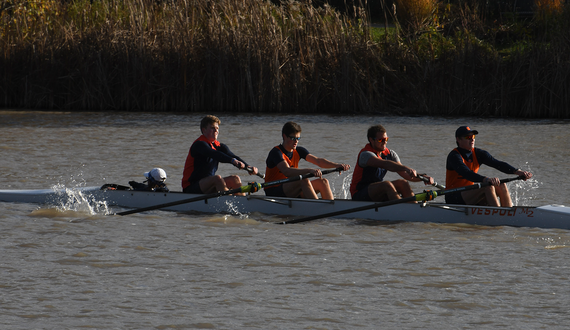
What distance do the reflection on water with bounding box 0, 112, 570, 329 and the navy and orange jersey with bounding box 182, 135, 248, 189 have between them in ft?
1.87

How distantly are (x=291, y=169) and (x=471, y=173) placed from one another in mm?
Answer: 2059

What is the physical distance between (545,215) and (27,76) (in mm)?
16487

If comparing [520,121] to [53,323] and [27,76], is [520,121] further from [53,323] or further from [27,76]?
[53,323]

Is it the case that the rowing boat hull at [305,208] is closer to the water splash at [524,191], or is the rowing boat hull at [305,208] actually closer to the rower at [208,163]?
the rower at [208,163]

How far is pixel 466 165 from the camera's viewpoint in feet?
27.7

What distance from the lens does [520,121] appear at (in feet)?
63.5

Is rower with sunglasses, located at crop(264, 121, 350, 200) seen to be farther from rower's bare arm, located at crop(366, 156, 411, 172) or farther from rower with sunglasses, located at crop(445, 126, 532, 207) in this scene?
rower with sunglasses, located at crop(445, 126, 532, 207)

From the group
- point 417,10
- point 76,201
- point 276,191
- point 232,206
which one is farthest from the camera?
point 417,10

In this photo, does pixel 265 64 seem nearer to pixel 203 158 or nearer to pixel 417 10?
pixel 417 10

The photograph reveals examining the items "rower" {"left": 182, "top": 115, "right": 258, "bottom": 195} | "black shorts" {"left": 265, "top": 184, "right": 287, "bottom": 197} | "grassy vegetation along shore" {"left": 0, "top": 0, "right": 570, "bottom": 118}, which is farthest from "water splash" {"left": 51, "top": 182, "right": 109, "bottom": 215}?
"grassy vegetation along shore" {"left": 0, "top": 0, "right": 570, "bottom": 118}

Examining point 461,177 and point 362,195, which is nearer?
point 461,177

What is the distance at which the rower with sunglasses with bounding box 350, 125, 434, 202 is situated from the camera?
8.45 metres

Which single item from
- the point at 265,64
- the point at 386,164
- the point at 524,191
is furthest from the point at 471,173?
the point at 265,64

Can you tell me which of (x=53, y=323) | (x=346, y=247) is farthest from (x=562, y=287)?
(x=53, y=323)
